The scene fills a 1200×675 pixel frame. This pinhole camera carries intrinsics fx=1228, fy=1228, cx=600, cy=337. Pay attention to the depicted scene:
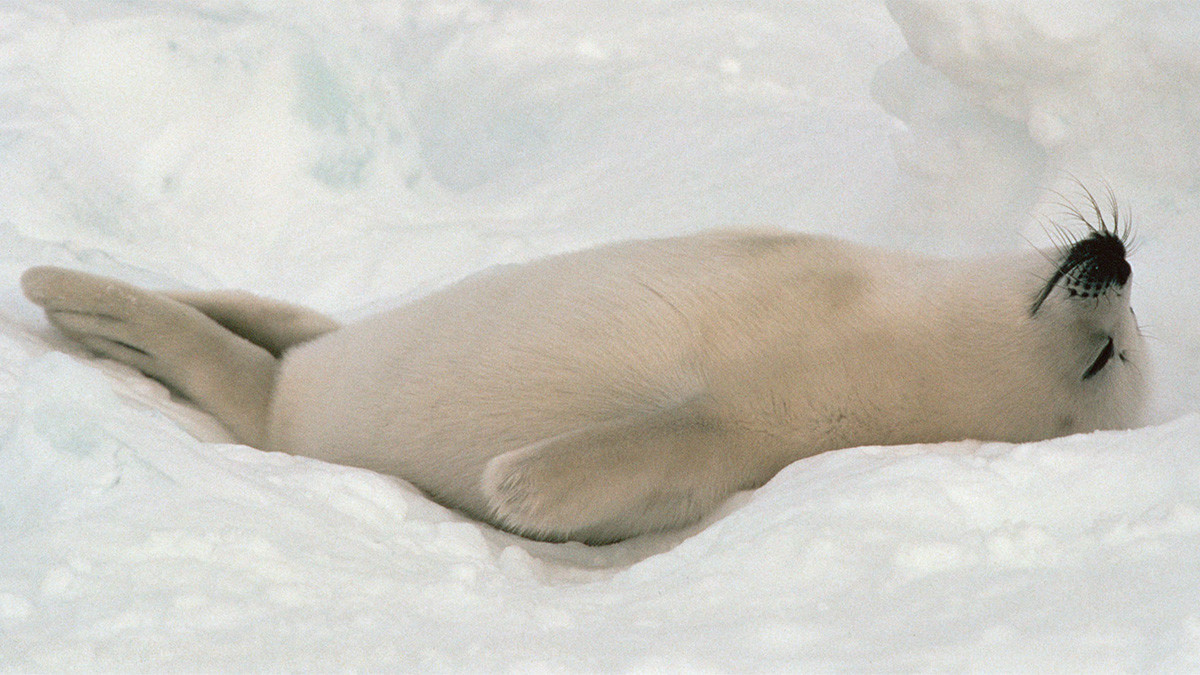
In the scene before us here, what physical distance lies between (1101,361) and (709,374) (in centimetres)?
64

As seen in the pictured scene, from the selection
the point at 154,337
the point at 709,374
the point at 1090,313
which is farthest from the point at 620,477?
the point at 154,337

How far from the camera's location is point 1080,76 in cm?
313

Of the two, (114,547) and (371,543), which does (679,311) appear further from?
(114,547)

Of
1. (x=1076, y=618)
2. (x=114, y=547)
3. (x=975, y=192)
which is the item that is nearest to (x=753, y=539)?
(x=1076, y=618)

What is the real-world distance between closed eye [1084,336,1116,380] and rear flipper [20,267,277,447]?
147 cm

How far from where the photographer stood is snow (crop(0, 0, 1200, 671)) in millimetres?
1211

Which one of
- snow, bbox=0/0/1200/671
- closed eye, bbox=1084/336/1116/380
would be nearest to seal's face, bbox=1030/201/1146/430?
closed eye, bbox=1084/336/1116/380

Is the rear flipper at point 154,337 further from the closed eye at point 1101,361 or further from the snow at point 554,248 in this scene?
the closed eye at point 1101,361

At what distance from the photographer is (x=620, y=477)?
1702 millimetres

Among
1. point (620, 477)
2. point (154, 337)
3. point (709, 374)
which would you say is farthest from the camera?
point (154, 337)

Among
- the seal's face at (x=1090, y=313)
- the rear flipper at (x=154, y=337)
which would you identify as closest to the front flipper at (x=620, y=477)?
the seal's face at (x=1090, y=313)

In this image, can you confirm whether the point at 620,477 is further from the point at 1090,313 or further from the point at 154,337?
the point at 154,337

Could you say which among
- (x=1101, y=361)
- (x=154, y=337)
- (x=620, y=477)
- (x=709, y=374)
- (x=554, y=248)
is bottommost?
(x=554, y=248)

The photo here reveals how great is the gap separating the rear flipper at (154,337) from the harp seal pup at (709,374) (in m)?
0.25
